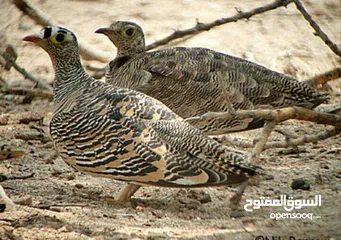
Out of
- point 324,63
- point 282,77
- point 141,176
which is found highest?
point 324,63

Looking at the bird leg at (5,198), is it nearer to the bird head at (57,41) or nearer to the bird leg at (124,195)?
the bird leg at (124,195)

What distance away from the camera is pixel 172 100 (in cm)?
622

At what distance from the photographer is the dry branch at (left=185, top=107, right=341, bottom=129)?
451cm

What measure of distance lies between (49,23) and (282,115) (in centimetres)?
462

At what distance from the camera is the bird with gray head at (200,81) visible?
6230mm

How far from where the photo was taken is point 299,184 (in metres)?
5.21

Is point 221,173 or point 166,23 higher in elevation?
point 166,23

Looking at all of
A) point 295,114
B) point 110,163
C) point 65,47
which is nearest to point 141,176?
point 110,163

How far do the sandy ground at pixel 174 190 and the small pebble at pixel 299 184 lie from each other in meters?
0.04

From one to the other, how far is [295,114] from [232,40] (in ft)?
14.0

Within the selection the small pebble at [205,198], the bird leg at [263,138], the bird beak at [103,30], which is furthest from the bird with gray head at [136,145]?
the bird beak at [103,30]

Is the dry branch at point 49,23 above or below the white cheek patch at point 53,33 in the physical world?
above

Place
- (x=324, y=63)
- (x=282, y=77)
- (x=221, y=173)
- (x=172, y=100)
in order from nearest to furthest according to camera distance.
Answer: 1. (x=221, y=173)
2. (x=172, y=100)
3. (x=282, y=77)
4. (x=324, y=63)

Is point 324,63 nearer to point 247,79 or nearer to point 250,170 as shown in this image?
point 247,79
